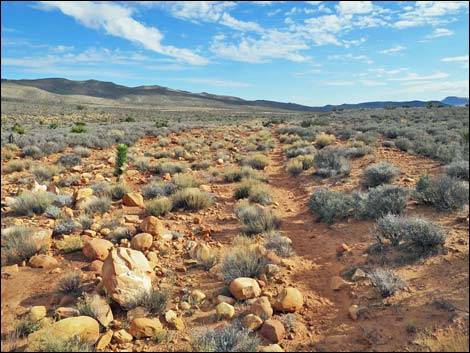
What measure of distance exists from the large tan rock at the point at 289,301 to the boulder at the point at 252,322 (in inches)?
15.8

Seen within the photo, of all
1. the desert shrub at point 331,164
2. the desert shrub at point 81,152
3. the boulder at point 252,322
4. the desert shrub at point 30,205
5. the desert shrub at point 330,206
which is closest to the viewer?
the boulder at point 252,322

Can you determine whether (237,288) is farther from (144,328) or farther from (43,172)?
(43,172)

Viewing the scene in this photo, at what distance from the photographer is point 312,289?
4945mm

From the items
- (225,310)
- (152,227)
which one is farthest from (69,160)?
(225,310)

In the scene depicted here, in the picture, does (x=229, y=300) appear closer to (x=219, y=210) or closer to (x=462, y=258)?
(x=462, y=258)

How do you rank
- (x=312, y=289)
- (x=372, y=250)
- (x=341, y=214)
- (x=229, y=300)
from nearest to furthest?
(x=229, y=300) < (x=312, y=289) < (x=372, y=250) < (x=341, y=214)

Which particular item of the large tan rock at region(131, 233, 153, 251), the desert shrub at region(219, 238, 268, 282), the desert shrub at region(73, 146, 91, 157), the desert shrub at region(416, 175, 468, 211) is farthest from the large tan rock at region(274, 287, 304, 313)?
the desert shrub at region(73, 146, 91, 157)

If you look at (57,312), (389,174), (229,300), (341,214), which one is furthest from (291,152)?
(57,312)

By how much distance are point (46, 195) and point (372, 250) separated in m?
7.61

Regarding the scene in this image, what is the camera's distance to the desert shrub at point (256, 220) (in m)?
7.05

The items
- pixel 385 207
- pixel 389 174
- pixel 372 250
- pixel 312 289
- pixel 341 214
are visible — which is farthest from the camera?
pixel 389 174

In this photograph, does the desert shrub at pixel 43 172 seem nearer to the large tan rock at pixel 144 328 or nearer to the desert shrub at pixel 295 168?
the desert shrub at pixel 295 168

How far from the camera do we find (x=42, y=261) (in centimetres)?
559

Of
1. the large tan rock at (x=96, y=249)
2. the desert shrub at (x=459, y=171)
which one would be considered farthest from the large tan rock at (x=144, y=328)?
the desert shrub at (x=459, y=171)
